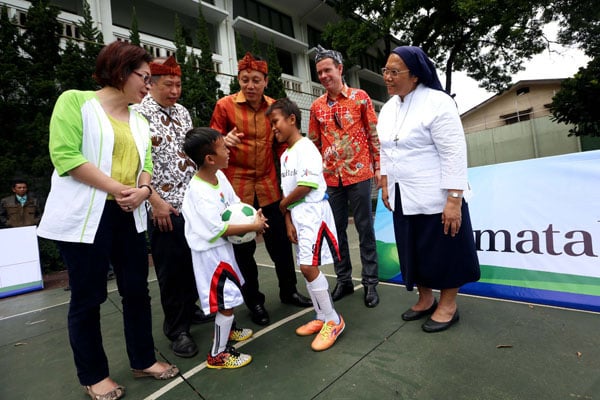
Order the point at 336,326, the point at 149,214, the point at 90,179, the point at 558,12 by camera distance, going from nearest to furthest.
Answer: the point at 90,179 → the point at 336,326 → the point at 149,214 → the point at 558,12

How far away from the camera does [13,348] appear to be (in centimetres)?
253

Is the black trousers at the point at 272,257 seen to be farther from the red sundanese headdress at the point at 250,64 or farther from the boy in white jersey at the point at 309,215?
the red sundanese headdress at the point at 250,64

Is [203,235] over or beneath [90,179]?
beneath

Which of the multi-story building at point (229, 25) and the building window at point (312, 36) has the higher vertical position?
the building window at point (312, 36)

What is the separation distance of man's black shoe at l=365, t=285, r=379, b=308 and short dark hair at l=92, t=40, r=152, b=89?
2.35 meters

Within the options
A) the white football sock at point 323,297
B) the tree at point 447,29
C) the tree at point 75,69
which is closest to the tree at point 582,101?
the tree at point 447,29

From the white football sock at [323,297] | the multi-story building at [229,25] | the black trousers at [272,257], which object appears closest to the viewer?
the white football sock at [323,297]

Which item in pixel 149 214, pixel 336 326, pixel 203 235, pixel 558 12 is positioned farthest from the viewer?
pixel 558 12

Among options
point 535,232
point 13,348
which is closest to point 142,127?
point 13,348

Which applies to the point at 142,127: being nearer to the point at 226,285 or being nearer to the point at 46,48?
the point at 226,285

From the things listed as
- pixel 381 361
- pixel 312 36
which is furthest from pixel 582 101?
pixel 312 36

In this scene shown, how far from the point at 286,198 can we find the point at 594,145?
58.5 feet

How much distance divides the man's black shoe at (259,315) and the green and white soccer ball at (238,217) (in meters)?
0.84

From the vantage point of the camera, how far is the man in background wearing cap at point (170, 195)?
2.17m
